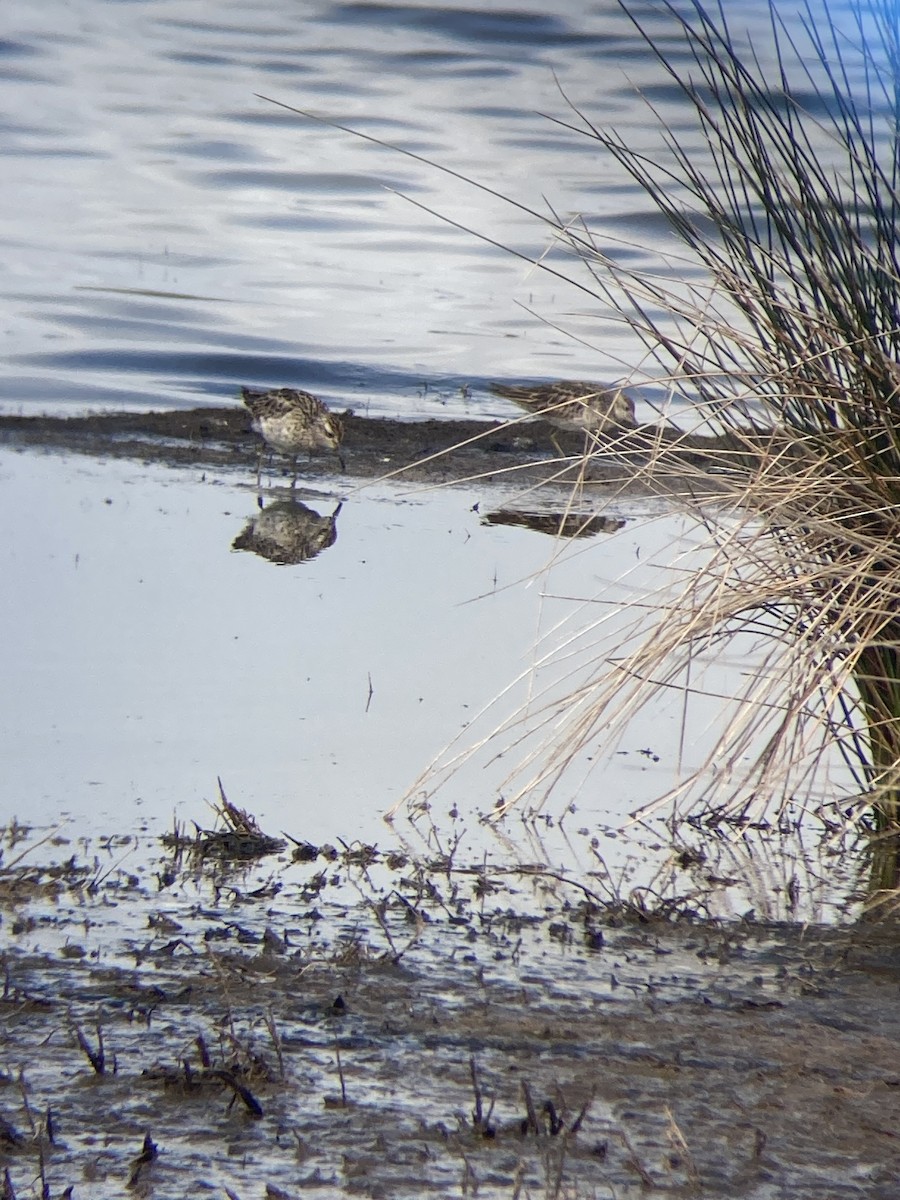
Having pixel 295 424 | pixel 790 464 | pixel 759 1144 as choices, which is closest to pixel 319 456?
pixel 295 424

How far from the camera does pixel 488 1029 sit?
2.87 m

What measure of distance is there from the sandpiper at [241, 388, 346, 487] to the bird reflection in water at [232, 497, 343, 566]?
0.63 metres

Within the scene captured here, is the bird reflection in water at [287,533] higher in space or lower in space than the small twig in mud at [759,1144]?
higher

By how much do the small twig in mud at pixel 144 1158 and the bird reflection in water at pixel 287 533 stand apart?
4794mm

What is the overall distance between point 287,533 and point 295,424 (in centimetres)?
160

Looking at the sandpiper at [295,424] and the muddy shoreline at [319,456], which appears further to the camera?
the muddy shoreline at [319,456]

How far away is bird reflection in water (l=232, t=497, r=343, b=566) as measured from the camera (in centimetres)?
731

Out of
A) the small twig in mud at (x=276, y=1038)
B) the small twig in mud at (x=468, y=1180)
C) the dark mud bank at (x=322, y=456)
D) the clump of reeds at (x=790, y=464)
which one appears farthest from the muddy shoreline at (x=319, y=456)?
the small twig in mud at (x=468, y=1180)

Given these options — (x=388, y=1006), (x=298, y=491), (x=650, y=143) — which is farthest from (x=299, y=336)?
(x=388, y=1006)

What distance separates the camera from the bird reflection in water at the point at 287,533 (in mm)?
7307

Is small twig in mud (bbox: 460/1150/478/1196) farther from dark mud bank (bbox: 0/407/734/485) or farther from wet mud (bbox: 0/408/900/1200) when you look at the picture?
dark mud bank (bbox: 0/407/734/485)

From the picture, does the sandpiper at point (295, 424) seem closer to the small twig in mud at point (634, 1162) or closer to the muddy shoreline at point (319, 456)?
the muddy shoreline at point (319, 456)

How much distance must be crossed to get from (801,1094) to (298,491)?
6755 mm

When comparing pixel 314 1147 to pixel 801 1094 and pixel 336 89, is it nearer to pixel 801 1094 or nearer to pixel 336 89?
pixel 801 1094
